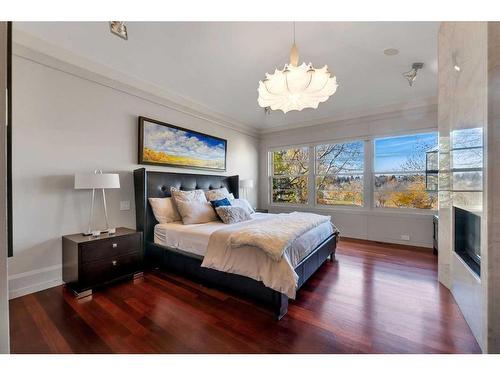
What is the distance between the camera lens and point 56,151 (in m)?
2.43

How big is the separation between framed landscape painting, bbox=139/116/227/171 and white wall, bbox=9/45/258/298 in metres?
0.19

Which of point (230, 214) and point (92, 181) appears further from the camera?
point (230, 214)

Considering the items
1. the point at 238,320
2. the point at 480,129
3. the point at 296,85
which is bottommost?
the point at 238,320

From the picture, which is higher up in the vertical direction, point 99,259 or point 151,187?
point 151,187

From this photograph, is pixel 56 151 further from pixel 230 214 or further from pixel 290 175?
pixel 290 175

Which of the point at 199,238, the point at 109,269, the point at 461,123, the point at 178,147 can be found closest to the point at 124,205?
the point at 109,269

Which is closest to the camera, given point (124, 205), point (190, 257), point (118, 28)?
point (118, 28)

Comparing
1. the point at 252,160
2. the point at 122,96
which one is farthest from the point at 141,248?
the point at 252,160

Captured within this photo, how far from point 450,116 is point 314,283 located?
2.25 metres

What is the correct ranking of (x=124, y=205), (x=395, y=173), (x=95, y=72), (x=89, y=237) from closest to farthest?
(x=89, y=237) → (x=95, y=72) → (x=124, y=205) → (x=395, y=173)

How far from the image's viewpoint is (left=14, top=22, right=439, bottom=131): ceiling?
6.87ft

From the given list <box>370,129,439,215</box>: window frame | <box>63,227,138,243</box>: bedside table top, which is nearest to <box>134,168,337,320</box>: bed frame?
<box>63,227,138,243</box>: bedside table top

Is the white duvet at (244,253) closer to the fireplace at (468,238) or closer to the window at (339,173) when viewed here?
the fireplace at (468,238)

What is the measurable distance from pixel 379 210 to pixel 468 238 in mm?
2418
